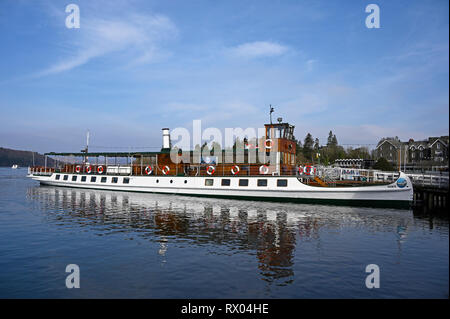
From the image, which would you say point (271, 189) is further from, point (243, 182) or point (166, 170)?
point (166, 170)

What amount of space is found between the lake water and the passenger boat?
5.13 meters

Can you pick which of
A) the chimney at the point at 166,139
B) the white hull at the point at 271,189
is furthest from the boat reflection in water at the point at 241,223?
the chimney at the point at 166,139

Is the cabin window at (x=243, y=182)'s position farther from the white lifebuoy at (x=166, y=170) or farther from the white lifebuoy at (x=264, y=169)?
the white lifebuoy at (x=166, y=170)

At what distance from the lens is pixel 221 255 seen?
13.6 metres

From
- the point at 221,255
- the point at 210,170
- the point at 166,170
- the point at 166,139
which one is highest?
the point at 166,139

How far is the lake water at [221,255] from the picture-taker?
10148mm

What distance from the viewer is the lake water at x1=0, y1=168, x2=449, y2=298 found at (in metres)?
10.1

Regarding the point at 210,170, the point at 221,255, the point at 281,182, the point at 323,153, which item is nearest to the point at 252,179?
the point at 281,182

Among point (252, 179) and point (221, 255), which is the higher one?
point (252, 179)

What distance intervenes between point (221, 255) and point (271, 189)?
67.3 ft

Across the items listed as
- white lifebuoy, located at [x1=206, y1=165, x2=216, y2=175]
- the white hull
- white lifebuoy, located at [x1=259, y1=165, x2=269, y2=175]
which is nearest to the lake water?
the white hull

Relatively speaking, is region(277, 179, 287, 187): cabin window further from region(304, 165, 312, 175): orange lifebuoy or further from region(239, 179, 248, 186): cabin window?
region(239, 179, 248, 186): cabin window
